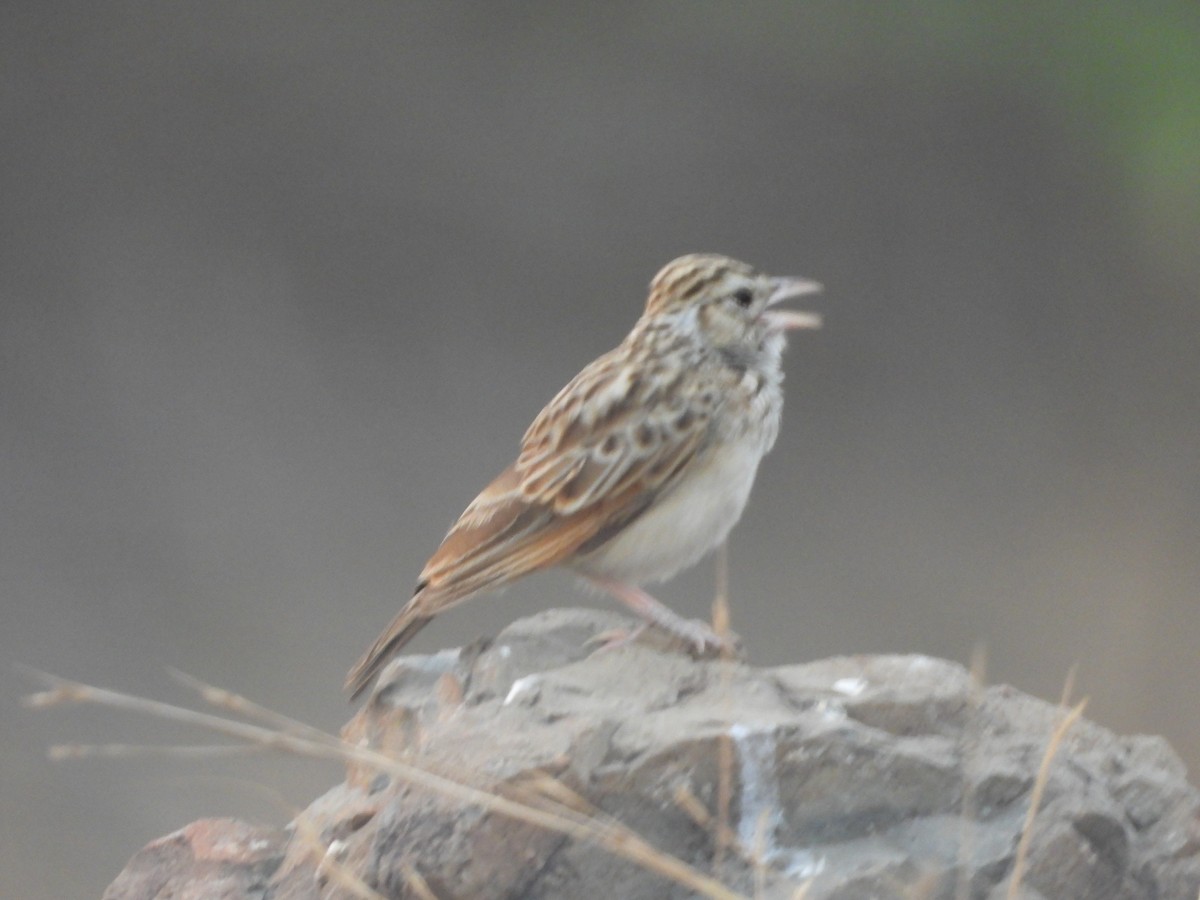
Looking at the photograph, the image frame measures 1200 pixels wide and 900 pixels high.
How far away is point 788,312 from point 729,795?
3.65ft

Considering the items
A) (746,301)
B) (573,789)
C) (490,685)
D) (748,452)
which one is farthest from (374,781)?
(746,301)

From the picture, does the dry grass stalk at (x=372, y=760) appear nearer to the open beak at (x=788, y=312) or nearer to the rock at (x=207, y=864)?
the rock at (x=207, y=864)

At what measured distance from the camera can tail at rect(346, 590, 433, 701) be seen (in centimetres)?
315

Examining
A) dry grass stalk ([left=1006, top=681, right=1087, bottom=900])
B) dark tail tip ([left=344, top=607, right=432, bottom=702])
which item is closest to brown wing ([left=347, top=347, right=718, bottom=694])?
dark tail tip ([left=344, top=607, right=432, bottom=702])

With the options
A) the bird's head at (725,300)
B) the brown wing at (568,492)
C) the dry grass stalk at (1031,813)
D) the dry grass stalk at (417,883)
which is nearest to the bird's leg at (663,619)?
the brown wing at (568,492)

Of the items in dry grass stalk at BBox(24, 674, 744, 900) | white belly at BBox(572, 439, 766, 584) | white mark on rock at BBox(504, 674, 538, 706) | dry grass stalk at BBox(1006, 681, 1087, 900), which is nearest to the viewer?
dry grass stalk at BBox(24, 674, 744, 900)

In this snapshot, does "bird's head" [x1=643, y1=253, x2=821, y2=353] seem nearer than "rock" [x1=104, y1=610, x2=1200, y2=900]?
No

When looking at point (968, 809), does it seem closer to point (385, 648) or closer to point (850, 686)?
point (850, 686)

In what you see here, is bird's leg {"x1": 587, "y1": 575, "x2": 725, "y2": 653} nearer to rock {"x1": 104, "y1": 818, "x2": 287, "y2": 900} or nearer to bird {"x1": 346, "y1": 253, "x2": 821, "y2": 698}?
bird {"x1": 346, "y1": 253, "x2": 821, "y2": 698}

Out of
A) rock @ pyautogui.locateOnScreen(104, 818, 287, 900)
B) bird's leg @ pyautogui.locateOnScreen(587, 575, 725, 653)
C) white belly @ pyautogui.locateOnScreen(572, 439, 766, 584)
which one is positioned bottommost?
rock @ pyautogui.locateOnScreen(104, 818, 287, 900)

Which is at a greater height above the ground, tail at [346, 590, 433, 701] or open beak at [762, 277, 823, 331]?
open beak at [762, 277, 823, 331]

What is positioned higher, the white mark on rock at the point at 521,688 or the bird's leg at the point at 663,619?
the bird's leg at the point at 663,619

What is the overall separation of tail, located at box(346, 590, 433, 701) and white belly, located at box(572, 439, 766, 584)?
364 millimetres

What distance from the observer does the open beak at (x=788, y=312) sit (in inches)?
130
